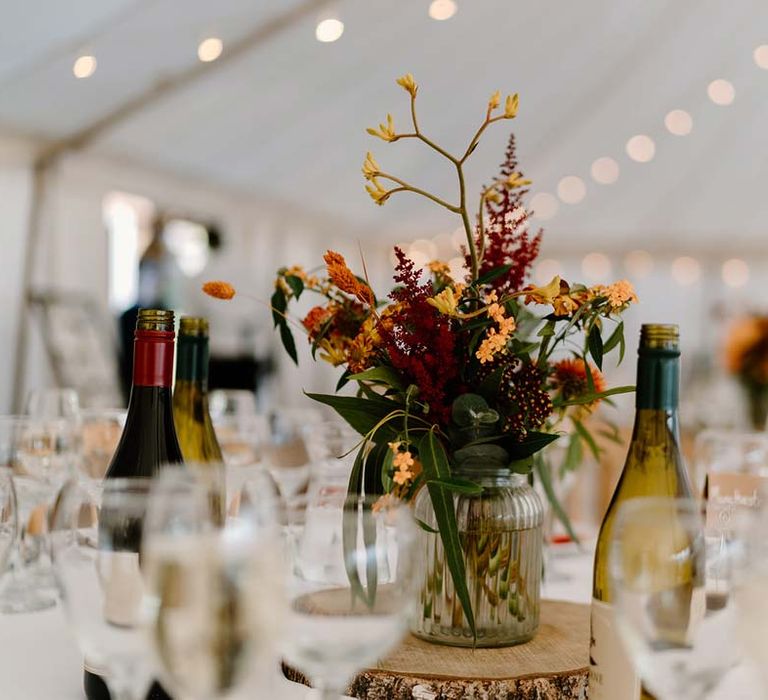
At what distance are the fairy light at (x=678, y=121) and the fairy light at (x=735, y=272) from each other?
4.97ft

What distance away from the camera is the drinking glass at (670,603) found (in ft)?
2.06

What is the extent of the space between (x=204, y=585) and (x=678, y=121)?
19.9 ft

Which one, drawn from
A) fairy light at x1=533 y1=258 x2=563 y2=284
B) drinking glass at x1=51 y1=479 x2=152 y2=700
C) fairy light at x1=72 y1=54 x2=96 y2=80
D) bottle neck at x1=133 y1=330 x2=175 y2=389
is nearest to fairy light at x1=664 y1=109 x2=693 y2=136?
fairy light at x1=533 y1=258 x2=563 y2=284

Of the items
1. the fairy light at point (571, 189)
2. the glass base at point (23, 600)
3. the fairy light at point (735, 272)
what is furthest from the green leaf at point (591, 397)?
the fairy light at point (735, 272)

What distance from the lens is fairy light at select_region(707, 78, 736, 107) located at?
5.73m

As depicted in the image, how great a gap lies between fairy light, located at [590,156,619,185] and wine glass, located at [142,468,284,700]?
622 cm

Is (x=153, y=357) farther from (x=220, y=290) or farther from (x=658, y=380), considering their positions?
(x=658, y=380)

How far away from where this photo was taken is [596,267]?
756cm

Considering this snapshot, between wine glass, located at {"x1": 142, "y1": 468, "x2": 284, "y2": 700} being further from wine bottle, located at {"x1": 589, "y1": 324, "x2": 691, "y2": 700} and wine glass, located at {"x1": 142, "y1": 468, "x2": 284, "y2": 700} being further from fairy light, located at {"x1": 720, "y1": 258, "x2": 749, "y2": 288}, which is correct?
fairy light, located at {"x1": 720, "y1": 258, "x2": 749, "y2": 288}

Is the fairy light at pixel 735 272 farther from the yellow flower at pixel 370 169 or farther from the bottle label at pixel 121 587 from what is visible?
the bottle label at pixel 121 587

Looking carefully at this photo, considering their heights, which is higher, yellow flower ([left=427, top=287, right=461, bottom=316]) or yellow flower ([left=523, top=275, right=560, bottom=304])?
yellow flower ([left=523, top=275, right=560, bottom=304])

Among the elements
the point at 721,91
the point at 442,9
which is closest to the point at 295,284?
the point at 442,9

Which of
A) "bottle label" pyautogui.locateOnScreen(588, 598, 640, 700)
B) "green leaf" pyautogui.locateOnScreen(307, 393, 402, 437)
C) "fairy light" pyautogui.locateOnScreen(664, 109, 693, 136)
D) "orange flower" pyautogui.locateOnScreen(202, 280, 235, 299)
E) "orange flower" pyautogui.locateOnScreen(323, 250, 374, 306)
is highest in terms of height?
"fairy light" pyautogui.locateOnScreen(664, 109, 693, 136)

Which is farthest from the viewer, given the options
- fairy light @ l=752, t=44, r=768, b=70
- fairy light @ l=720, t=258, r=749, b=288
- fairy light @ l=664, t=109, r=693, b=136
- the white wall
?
fairy light @ l=720, t=258, r=749, b=288
